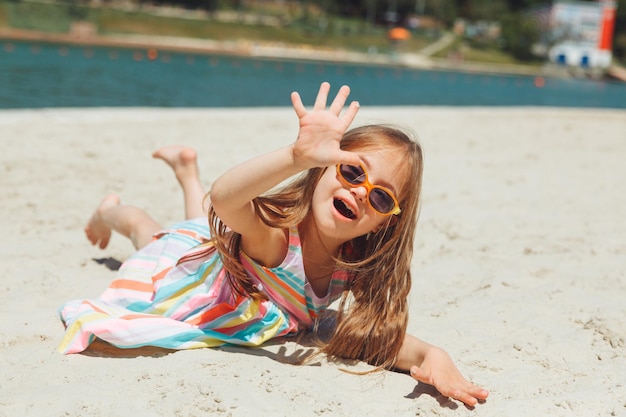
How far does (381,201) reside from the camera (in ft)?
7.13

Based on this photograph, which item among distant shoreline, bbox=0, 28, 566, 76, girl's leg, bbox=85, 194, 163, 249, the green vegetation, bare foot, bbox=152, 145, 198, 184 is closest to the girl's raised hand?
girl's leg, bbox=85, 194, 163, 249

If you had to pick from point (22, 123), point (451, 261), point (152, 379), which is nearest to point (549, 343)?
point (451, 261)

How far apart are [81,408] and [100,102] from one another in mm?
10141

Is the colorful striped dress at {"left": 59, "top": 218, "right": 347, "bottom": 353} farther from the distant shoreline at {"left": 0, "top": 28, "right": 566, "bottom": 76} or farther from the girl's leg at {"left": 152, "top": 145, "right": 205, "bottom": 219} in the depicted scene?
the distant shoreline at {"left": 0, "top": 28, "right": 566, "bottom": 76}

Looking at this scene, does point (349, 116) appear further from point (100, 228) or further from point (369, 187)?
point (100, 228)

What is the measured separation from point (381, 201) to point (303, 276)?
395 mm

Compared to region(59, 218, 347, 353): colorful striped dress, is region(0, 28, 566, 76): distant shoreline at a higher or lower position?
lower

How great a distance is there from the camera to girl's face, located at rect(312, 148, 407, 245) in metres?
2.21

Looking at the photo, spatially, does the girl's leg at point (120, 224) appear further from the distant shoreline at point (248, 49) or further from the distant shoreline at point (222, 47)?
the distant shoreline at point (248, 49)

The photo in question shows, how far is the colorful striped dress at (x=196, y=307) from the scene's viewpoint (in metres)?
2.33

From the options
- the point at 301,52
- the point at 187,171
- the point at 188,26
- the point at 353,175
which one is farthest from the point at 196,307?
the point at 188,26

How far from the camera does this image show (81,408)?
1943mm

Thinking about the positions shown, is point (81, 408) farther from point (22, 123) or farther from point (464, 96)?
point (464, 96)

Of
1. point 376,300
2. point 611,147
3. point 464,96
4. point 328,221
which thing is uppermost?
point 328,221
